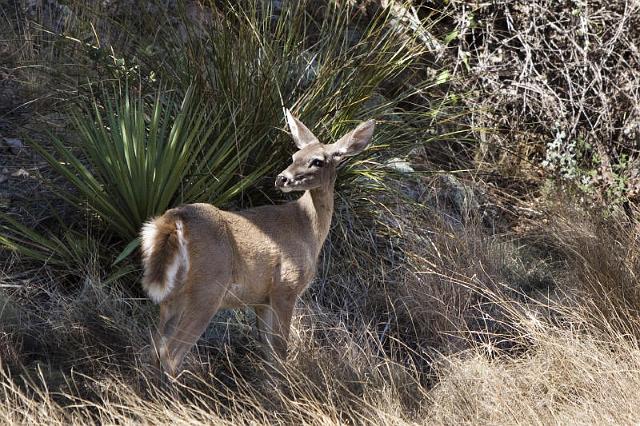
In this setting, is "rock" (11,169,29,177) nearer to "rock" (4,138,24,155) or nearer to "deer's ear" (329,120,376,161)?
"rock" (4,138,24,155)

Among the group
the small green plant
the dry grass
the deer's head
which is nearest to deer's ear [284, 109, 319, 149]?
the deer's head

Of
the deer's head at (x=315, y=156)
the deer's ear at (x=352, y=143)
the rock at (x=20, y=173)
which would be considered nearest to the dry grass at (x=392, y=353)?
the deer's head at (x=315, y=156)

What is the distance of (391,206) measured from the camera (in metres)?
7.64

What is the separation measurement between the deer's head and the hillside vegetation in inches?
19.9

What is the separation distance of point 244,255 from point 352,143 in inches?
43.8

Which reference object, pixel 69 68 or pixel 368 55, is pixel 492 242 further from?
pixel 69 68

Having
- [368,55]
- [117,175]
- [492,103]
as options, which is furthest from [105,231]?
[492,103]

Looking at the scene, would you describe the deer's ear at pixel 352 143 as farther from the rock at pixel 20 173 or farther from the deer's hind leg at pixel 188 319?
the rock at pixel 20 173

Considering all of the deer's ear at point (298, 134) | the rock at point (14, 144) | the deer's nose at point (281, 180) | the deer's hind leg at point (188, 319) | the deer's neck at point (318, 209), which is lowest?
the rock at point (14, 144)

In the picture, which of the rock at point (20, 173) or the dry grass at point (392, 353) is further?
the rock at point (20, 173)

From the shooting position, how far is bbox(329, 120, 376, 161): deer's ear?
6.19 m

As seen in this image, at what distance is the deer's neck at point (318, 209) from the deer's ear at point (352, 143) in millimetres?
209

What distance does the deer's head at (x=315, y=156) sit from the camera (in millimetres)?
5902

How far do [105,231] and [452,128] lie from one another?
385 cm
